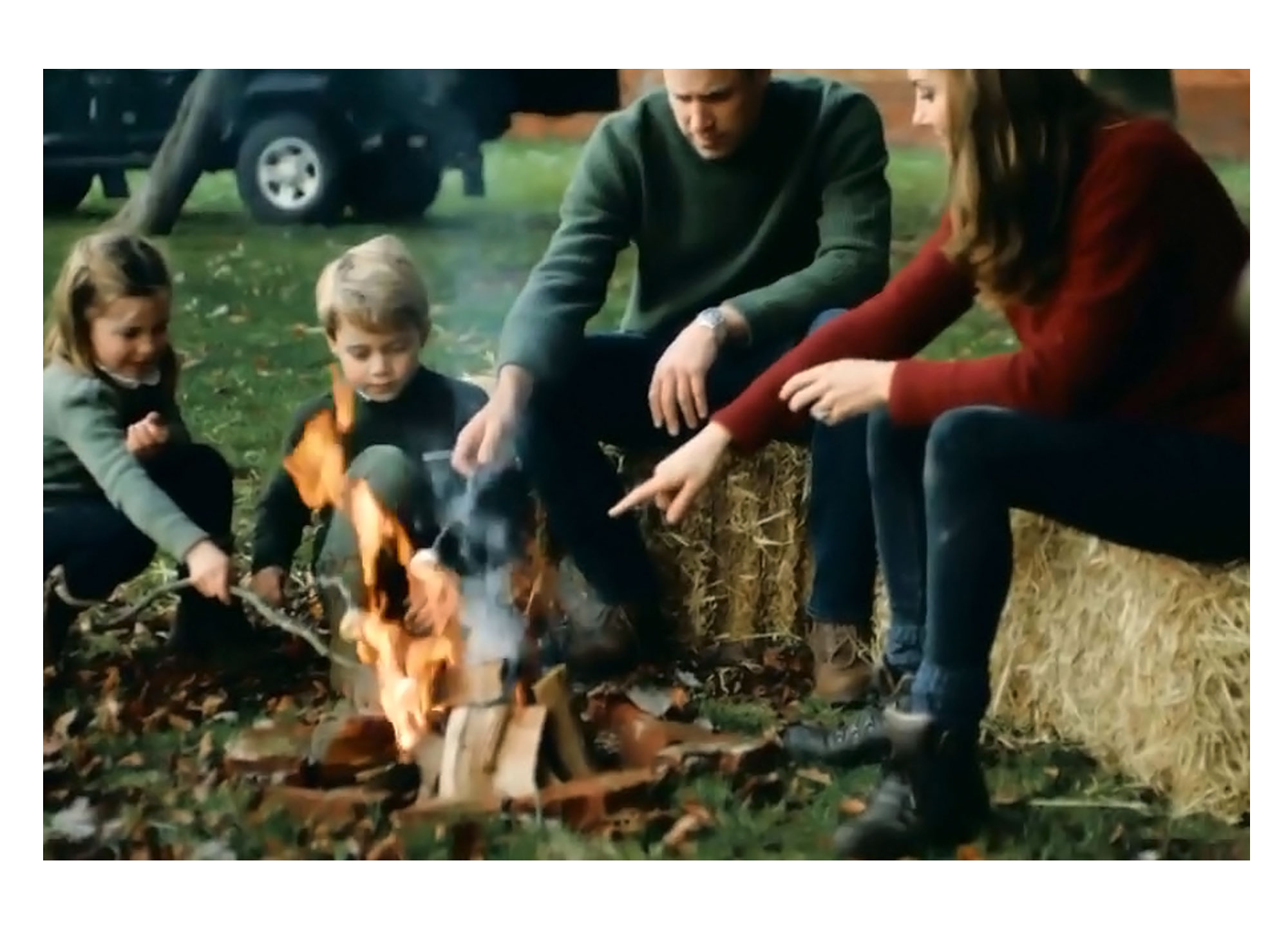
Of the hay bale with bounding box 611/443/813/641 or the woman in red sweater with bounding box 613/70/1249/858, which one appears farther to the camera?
the hay bale with bounding box 611/443/813/641

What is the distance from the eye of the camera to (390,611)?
244 cm

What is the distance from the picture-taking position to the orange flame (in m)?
2.43

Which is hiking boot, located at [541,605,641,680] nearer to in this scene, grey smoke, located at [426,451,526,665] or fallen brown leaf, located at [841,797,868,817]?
grey smoke, located at [426,451,526,665]

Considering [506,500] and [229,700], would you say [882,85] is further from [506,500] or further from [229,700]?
[229,700]

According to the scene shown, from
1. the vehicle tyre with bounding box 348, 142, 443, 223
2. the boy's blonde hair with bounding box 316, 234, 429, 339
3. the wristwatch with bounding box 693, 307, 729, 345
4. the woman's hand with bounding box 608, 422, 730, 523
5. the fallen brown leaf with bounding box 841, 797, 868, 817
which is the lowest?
the fallen brown leaf with bounding box 841, 797, 868, 817

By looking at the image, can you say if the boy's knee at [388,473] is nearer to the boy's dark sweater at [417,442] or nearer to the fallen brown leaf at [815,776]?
the boy's dark sweater at [417,442]

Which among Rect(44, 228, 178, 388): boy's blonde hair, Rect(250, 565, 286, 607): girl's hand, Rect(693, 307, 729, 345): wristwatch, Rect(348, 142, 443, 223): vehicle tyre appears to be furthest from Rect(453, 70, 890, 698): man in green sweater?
Rect(44, 228, 178, 388): boy's blonde hair

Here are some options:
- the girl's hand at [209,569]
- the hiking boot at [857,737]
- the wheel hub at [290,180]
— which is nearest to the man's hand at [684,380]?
the hiking boot at [857,737]

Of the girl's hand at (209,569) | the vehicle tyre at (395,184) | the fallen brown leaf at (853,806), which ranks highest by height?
the vehicle tyre at (395,184)

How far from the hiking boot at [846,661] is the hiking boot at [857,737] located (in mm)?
22

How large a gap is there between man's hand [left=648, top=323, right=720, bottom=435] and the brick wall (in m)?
0.37

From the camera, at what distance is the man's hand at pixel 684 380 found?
2.42m
